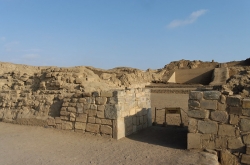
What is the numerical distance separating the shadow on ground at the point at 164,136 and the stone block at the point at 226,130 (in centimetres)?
101

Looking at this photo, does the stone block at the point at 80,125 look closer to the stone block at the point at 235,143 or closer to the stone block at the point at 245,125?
the stone block at the point at 235,143

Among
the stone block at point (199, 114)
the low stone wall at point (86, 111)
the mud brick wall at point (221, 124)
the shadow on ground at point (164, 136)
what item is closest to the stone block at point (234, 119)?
the mud brick wall at point (221, 124)

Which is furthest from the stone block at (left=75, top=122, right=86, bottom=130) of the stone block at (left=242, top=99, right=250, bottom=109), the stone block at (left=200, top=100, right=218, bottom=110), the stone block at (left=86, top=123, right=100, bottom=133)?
the stone block at (left=242, top=99, right=250, bottom=109)

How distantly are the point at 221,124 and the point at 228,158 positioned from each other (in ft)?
2.47

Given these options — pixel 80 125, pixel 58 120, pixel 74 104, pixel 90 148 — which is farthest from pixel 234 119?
pixel 58 120

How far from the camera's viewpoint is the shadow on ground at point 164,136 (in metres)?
6.13

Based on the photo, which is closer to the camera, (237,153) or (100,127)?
(237,153)

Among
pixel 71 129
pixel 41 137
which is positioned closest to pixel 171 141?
pixel 71 129

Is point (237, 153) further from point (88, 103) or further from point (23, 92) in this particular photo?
point (23, 92)

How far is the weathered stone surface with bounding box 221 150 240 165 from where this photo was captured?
16.2 ft

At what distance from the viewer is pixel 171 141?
6340 millimetres

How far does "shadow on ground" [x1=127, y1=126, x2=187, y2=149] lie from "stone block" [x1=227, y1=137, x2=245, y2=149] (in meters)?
1.07

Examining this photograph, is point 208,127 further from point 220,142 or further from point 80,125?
point 80,125

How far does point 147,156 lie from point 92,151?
1384 mm
